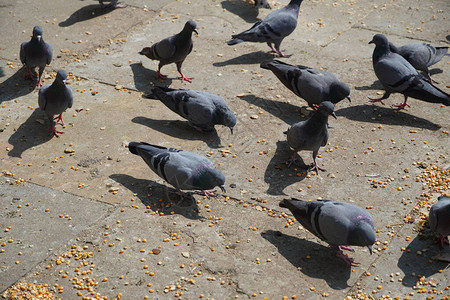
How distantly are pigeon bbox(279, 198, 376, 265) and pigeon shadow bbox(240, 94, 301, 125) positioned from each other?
97.4 inches

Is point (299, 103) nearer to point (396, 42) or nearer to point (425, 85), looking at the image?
point (425, 85)

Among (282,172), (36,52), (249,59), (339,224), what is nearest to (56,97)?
(36,52)

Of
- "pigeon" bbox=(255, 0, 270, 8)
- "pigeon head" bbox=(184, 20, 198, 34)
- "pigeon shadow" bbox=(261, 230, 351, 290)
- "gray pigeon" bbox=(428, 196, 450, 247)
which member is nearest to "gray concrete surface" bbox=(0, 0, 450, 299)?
"pigeon shadow" bbox=(261, 230, 351, 290)

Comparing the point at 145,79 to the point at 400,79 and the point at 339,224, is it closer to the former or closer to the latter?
the point at 400,79

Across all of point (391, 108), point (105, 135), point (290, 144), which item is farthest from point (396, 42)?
point (105, 135)

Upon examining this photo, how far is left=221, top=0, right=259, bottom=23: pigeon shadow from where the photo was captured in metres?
10.7

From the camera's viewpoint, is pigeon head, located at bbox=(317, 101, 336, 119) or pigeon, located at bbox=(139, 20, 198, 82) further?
pigeon, located at bbox=(139, 20, 198, 82)

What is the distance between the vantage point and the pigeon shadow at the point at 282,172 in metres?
6.61

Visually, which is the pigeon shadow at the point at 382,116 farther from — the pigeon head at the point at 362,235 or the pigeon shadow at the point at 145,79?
the pigeon head at the point at 362,235

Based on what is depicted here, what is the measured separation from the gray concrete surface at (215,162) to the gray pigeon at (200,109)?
0.73 feet

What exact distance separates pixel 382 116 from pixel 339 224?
3.16 m

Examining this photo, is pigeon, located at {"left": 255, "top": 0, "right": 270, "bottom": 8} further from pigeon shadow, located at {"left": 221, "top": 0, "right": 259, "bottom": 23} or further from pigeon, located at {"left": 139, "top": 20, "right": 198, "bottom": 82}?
pigeon, located at {"left": 139, "top": 20, "right": 198, "bottom": 82}

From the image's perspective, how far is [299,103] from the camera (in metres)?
8.34

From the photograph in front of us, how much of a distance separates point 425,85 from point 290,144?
2206mm
